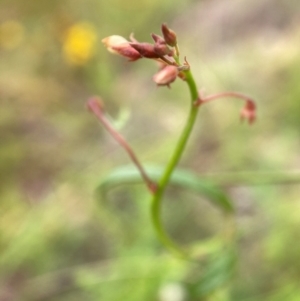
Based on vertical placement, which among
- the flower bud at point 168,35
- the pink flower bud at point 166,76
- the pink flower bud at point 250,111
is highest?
the pink flower bud at point 250,111

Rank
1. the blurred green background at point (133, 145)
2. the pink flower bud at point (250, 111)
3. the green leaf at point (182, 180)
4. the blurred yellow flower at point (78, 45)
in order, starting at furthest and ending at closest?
the blurred yellow flower at point (78, 45) < the blurred green background at point (133, 145) < the green leaf at point (182, 180) < the pink flower bud at point (250, 111)

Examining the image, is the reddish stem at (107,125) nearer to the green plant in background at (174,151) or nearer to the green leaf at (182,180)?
the green plant in background at (174,151)

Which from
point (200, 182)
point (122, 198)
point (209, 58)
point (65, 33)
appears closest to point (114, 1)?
point (65, 33)

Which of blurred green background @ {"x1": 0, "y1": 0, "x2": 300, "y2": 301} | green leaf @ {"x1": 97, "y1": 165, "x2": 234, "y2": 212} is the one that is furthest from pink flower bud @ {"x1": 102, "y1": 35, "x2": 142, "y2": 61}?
blurred green background @ {"x1": 0, "y1": 0, "x2": 300, "y2": 301}

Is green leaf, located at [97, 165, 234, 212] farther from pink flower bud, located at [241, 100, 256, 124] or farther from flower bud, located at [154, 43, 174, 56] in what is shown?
flower bud, located at [154, 43, 174, 56]

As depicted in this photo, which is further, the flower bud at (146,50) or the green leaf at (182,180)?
the green leaf at (182,180)

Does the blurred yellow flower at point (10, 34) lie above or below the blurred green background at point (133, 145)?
above

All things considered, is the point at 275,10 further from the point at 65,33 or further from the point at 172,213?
the point at 172,213

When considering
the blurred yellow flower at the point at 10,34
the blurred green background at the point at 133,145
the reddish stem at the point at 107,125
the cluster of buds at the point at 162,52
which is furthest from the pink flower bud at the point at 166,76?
the blurred yellow flower at the point at 10,34
